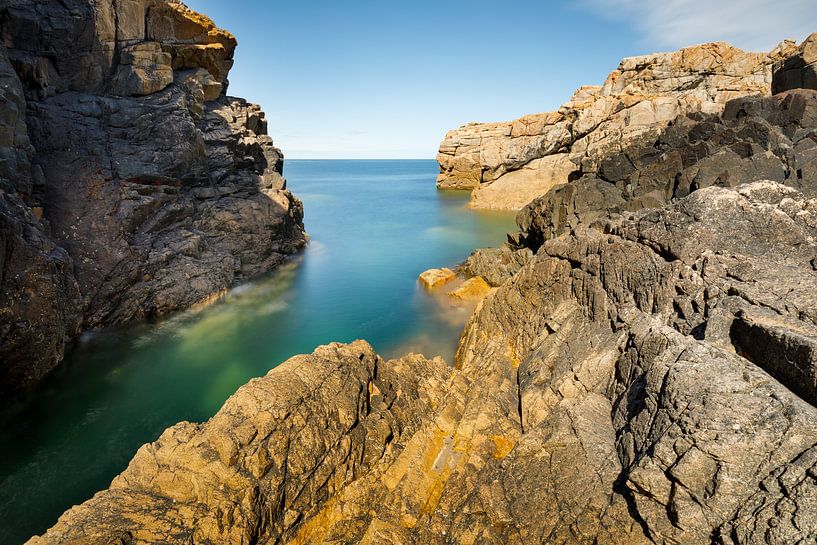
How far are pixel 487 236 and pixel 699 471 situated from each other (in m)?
33.4

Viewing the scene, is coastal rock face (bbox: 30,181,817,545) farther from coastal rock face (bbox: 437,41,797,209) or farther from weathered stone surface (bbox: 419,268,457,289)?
coastal rock face (bbox: 437,41,797,209)

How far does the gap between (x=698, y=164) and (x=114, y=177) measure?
2484 cm

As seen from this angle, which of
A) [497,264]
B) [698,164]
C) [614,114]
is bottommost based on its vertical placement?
[497,264]

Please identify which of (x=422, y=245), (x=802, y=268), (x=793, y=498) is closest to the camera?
(x=793, y=498)

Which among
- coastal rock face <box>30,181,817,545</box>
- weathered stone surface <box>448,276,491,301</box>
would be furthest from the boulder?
coastal rock face <box>30,181,817,545</box>

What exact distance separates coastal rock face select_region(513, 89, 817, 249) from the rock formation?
17.6m

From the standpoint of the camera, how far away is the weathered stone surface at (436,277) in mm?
24281

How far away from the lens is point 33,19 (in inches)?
796

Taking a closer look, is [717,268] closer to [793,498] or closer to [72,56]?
[793,498]

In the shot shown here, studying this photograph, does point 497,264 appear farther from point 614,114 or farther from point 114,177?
point 614,114

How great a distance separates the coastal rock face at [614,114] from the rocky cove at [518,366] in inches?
849

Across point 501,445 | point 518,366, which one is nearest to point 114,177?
point 518,366

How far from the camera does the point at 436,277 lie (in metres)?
24.7

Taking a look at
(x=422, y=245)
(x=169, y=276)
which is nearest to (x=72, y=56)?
(x=169, y=276)
